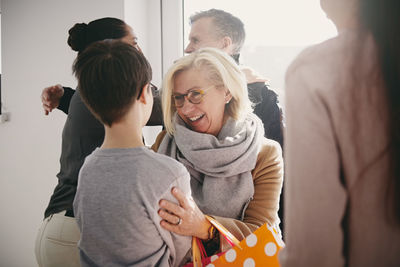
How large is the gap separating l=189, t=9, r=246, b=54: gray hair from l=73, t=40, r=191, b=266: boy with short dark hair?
947 mm

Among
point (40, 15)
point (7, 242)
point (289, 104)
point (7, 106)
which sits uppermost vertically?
point (40, 15)

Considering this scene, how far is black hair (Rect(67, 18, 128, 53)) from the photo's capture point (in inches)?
46.7

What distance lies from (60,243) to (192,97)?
0.66 meters

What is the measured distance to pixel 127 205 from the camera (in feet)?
2.42

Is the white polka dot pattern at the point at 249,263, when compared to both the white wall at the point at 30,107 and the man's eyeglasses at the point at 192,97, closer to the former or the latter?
the man's eyeglasses at the point at 192,97

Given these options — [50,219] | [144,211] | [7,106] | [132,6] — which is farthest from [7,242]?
[144,211]

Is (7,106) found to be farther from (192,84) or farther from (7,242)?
(192,84)

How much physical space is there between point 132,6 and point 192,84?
86 centimetres

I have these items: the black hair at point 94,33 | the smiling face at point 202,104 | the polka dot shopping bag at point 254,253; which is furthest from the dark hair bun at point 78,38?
the polka dot shopping bag at point 254,253

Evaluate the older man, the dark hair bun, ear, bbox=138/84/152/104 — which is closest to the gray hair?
the older man

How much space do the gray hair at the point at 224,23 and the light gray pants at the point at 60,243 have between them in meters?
1.12

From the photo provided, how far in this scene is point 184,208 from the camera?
0.79 metres

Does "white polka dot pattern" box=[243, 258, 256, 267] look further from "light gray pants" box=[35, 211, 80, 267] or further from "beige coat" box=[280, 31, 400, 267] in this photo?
"light gray pants" box=[35, 211, 80, 267]

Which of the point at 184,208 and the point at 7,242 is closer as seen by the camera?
the point at 184,208
